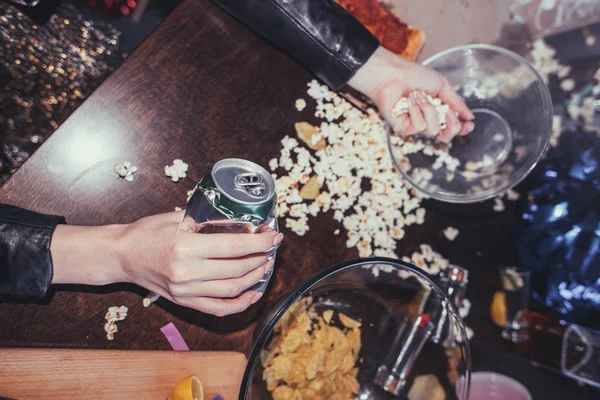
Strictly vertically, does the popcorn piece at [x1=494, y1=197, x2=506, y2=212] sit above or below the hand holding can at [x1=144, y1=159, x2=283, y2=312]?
above

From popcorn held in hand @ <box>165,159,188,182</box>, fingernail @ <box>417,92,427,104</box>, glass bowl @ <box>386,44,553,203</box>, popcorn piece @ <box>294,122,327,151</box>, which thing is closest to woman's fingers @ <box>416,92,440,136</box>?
fingernail @ <box>417,92,427,104</box>

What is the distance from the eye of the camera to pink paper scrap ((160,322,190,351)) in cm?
122

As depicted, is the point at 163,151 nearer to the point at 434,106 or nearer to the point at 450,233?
the point at 434,106

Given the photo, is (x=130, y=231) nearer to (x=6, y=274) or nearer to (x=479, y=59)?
(x=6, y=274)

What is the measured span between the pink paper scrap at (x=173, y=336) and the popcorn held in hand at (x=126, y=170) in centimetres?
39

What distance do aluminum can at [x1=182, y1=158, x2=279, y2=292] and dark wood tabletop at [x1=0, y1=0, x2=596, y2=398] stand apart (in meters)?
0.36

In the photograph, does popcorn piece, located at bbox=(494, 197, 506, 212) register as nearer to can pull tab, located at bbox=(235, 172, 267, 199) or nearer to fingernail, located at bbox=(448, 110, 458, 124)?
fingernail, located at bbox=(448, 110, 458, 124)

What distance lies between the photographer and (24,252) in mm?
1079

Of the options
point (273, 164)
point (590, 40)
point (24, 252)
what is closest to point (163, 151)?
point (273, 164)

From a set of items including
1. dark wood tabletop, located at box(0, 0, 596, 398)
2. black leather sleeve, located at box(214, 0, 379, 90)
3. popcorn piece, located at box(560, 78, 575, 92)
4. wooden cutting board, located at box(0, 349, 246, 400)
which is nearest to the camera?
wooden cutting board, located at box(0, 349, 246, 400)

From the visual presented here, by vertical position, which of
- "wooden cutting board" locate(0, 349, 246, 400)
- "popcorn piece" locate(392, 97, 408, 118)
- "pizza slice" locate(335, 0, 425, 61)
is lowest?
"wooden cutting board" locate(0, 349, 246, 400)

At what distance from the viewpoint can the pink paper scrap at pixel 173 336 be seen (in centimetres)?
122

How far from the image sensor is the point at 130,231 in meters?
1.07

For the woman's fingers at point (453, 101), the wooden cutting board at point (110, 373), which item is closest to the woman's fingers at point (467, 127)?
the woman's fingers at point (453, 101)
